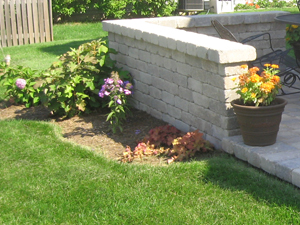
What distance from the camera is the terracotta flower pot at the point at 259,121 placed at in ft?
13.3

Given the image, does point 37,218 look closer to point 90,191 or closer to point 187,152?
point 90,191

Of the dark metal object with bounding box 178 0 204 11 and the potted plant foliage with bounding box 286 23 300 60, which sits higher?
the dark metal object with bounding box 178 0 204 11

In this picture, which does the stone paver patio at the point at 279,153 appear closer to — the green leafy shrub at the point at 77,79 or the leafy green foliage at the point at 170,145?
the leafy green foliage at the point at 170,145

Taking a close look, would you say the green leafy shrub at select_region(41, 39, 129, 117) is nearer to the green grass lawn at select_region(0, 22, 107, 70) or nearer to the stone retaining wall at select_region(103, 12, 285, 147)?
the stone retaining wall at select_region(103, 12, 285, 147)

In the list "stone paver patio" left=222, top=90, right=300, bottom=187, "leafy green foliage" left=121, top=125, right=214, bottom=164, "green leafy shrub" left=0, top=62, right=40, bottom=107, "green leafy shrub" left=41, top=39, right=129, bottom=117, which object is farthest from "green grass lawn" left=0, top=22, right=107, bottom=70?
"stone paver patio" left=222, top=90, right=300, bottom=187

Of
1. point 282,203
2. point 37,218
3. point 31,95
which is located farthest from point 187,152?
point 31,95

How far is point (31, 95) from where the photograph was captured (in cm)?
653

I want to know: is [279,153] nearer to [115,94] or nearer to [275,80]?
[275,80]

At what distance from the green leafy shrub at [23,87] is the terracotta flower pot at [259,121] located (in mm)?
3224

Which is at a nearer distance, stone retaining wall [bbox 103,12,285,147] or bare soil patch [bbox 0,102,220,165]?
stone retaining wall [bbox 103,12,285,147]

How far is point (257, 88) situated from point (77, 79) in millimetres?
2579

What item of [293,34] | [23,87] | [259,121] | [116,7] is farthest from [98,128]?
[116,7]

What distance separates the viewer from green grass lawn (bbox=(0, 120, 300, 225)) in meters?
3.45

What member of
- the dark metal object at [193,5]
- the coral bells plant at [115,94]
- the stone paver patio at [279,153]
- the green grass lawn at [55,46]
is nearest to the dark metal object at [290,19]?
the stone paver patio at [279,153]
